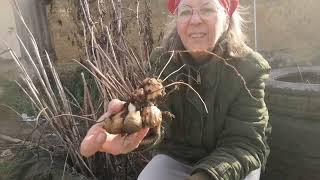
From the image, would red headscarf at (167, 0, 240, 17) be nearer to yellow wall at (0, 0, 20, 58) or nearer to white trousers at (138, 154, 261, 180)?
white trousers at (138, 154, 261, 180)

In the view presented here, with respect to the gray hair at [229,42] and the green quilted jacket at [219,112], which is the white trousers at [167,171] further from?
the gray hair at [229,42]

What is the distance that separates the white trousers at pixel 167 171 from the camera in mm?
2178

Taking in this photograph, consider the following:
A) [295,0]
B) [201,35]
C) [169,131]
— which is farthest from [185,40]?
[295,0]

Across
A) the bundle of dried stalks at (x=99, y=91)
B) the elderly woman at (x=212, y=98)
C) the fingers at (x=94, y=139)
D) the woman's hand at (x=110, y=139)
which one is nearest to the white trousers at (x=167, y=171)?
the elderly woman at (x=212, y=98)

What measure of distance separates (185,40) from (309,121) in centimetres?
91

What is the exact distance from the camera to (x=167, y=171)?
86.9 inches

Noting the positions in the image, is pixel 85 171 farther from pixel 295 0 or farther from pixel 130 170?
pixel 295 0

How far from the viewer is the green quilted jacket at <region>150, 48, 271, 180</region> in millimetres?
2113

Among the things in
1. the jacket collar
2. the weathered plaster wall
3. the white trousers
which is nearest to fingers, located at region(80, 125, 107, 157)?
the white trousers

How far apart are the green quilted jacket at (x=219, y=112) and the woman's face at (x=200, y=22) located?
98 mm

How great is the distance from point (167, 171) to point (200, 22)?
68 cm

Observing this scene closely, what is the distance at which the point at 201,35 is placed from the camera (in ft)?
7.02

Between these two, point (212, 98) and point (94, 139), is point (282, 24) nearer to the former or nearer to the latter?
point (212, 98)

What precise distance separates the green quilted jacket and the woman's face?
98mm
